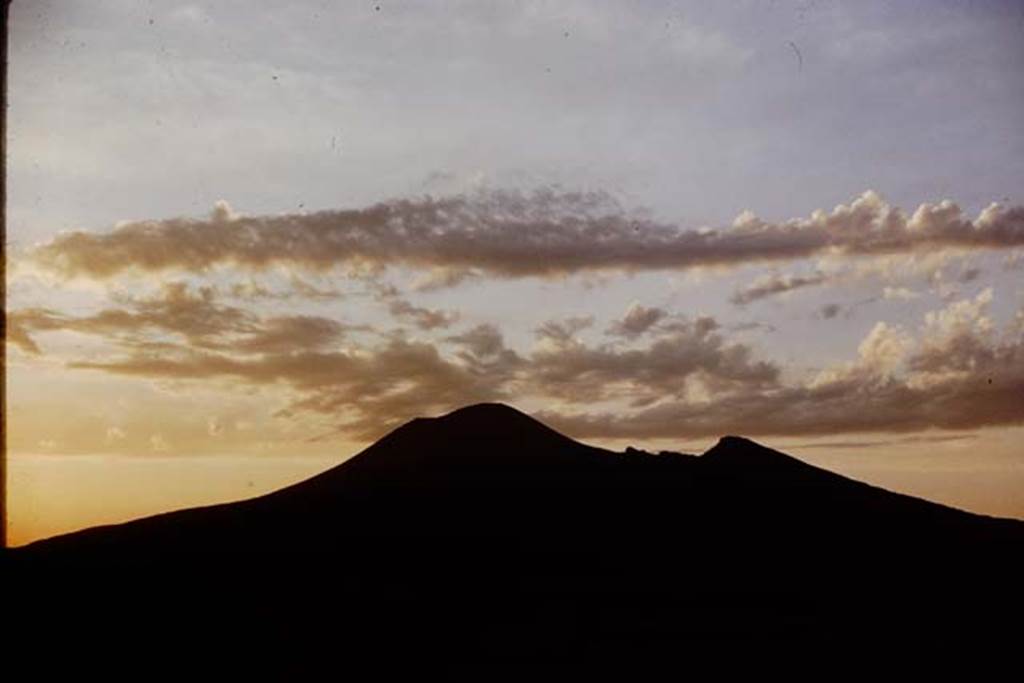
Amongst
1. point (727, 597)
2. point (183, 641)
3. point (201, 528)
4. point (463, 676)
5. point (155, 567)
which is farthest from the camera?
point (201, 528)

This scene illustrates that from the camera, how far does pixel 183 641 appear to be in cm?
3158

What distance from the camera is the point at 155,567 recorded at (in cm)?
3634

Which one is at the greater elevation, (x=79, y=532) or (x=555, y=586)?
(x=79, y=532)

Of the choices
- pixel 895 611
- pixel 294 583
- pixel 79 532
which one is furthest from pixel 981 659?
pixel 79 532

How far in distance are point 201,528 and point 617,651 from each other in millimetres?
17148

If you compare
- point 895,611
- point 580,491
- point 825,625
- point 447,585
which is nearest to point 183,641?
point 447,585

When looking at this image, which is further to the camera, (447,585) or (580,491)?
(580,491)

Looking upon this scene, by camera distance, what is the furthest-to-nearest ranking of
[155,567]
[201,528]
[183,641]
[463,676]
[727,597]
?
[201,528]
[155,567]
[727,597]
[183,641]
[463,676]

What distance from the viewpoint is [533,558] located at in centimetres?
3650

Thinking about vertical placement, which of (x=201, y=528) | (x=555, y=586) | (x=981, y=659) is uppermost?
(x=201, y=528)

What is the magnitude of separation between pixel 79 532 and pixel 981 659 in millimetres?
31026

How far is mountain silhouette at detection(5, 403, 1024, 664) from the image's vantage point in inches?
1259

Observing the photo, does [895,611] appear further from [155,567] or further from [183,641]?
[155,567]

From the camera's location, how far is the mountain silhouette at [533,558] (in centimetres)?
3197
